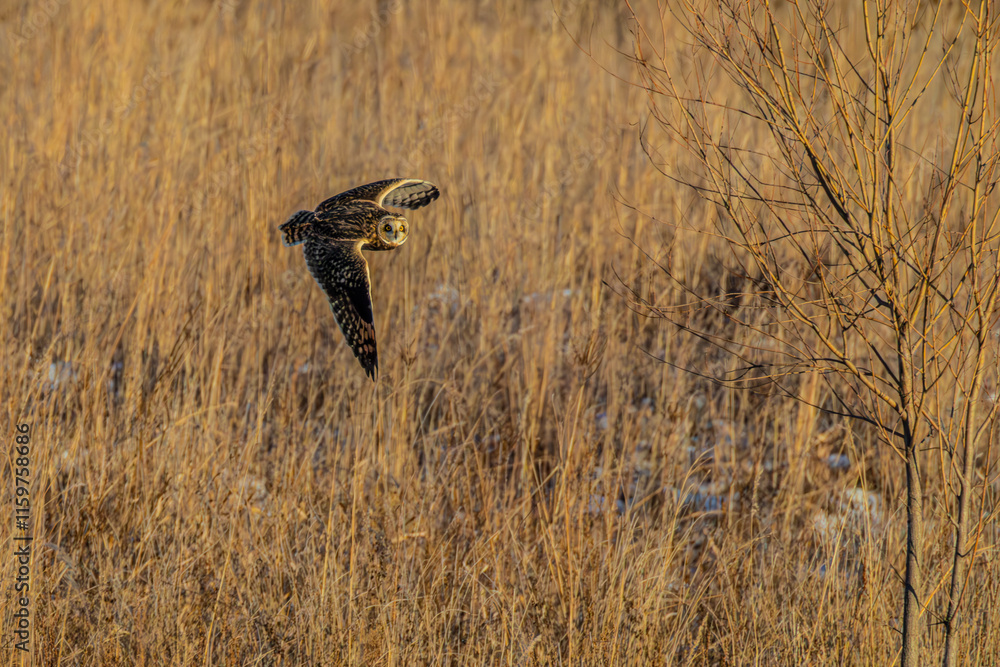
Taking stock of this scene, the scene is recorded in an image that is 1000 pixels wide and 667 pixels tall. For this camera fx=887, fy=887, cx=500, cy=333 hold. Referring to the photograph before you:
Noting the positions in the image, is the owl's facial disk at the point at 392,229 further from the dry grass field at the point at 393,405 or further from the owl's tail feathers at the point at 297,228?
the dry grass field at the point at 393,405

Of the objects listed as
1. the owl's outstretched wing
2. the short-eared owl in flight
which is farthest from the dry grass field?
the short-eared owl in flight

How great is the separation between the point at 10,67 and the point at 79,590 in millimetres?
3957

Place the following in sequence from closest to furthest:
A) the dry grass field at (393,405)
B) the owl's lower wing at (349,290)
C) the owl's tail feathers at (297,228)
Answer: the owl's lower wing at (349,290) < the owl's tail feathers at (297,228) < the dry grass field at (393,405)

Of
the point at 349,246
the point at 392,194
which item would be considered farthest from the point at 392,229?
the point at 392,194

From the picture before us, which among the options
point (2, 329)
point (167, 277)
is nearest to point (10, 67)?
point (167, 277)

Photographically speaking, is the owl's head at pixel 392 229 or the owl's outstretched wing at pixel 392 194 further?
the owl's outstretched wing at pixel 392 194

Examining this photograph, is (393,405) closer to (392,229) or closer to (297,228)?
(297,228)

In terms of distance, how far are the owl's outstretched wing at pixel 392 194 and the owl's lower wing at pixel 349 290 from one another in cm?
14

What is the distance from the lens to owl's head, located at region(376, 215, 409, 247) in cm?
196

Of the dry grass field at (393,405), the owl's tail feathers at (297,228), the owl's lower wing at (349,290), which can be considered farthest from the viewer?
the dry grass field at (393,405)

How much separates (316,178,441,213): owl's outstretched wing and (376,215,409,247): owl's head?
0.53ft

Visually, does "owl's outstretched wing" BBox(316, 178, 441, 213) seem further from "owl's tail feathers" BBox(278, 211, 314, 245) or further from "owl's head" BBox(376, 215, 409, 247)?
"owl's head" BBox(376, 215, 409, 247)

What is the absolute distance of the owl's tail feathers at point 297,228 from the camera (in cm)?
208

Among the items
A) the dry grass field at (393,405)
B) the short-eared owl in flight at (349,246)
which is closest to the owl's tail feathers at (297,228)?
the short-eared owl in flight at (349,246)
